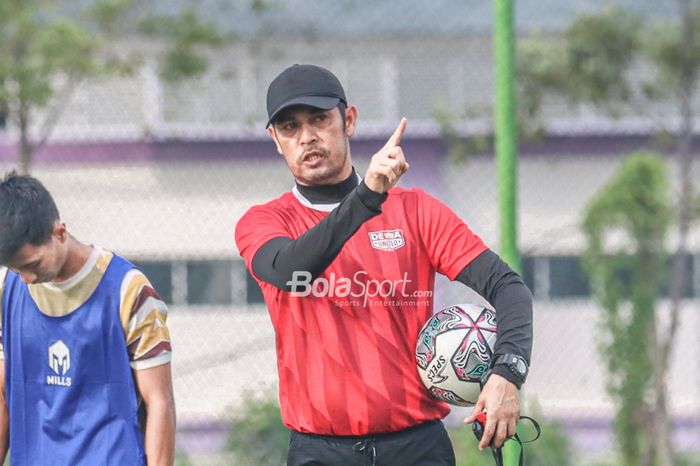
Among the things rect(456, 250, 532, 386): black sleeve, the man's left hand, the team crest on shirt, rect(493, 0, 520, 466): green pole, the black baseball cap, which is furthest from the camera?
rect(493, 0, 520, 466): green pole

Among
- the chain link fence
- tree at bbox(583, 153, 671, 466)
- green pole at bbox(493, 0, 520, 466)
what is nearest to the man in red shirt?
green pole at bbox(493, 0, 520, 466)

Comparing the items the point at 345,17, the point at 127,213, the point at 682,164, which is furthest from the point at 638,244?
the point at 127,213

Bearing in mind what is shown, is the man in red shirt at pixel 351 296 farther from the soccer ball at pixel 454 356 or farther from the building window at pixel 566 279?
the building window at pixel 566 279

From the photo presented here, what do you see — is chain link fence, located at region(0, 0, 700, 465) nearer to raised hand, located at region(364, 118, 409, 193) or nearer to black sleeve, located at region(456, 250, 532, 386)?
black sleeve, located at region(456, 250, 532, 386)

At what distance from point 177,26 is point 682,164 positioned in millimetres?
3522

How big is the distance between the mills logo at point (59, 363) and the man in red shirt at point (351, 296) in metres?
0.63

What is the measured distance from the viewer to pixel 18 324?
3701 millimetres

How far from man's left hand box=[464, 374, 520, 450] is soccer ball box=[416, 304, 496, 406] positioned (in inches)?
10.3

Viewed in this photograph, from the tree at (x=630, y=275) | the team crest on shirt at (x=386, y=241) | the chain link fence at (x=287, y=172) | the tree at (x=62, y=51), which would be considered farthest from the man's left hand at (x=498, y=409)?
the tree at (x=62, y=51)

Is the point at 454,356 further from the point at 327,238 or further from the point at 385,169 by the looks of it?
the point at 385,169

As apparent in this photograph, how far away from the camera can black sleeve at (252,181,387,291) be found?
10.1 feet

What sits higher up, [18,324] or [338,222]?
[338,222]

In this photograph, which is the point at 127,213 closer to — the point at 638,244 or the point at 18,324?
the point at 638,244

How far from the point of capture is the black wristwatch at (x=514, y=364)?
3229 millimetres
